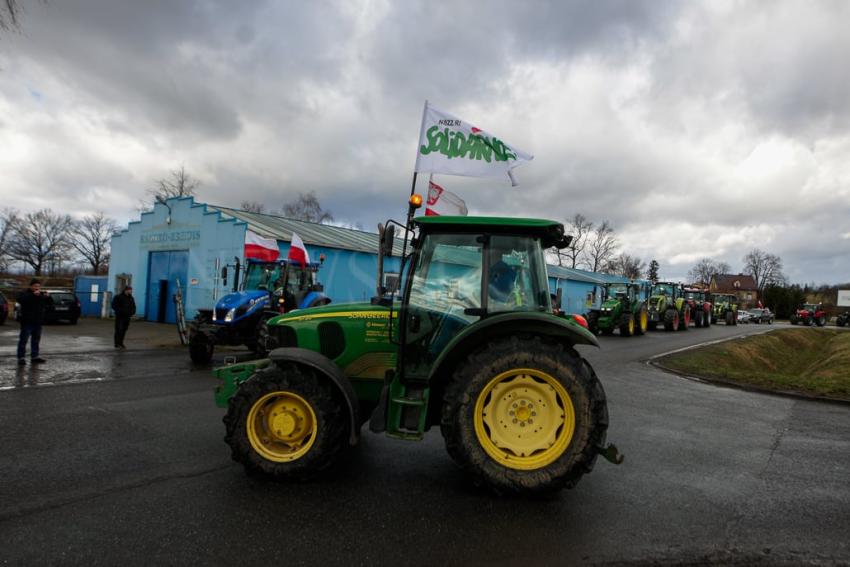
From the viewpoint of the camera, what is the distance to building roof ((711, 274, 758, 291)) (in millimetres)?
93688

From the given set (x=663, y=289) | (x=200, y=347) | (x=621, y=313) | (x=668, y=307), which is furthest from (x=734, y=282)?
(x=200, y=347)

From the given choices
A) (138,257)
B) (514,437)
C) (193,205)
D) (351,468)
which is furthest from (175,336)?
(514,437)

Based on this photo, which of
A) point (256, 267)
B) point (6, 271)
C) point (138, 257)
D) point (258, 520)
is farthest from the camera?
point (6, 271)

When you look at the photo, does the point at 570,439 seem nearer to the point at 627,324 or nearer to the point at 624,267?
the point at 627,324

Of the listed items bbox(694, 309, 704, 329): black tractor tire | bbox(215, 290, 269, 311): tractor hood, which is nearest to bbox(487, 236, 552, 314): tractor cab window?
bbox(215, 290, 269, 311): tractor hood

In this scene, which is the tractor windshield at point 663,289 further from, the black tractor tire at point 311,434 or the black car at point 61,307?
the black car at point 61,307

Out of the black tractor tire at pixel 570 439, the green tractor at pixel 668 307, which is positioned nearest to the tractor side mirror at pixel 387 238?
the black tractor tire at pixel 570 439

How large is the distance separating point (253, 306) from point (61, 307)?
45.2 feet

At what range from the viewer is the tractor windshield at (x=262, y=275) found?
12.3 meters

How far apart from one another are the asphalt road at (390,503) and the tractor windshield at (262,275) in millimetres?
6289

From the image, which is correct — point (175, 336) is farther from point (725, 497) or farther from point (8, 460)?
point (725, 497)

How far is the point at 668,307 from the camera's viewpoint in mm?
27094

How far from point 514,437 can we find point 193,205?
2121 cm

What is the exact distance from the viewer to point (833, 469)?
4.79 meters
